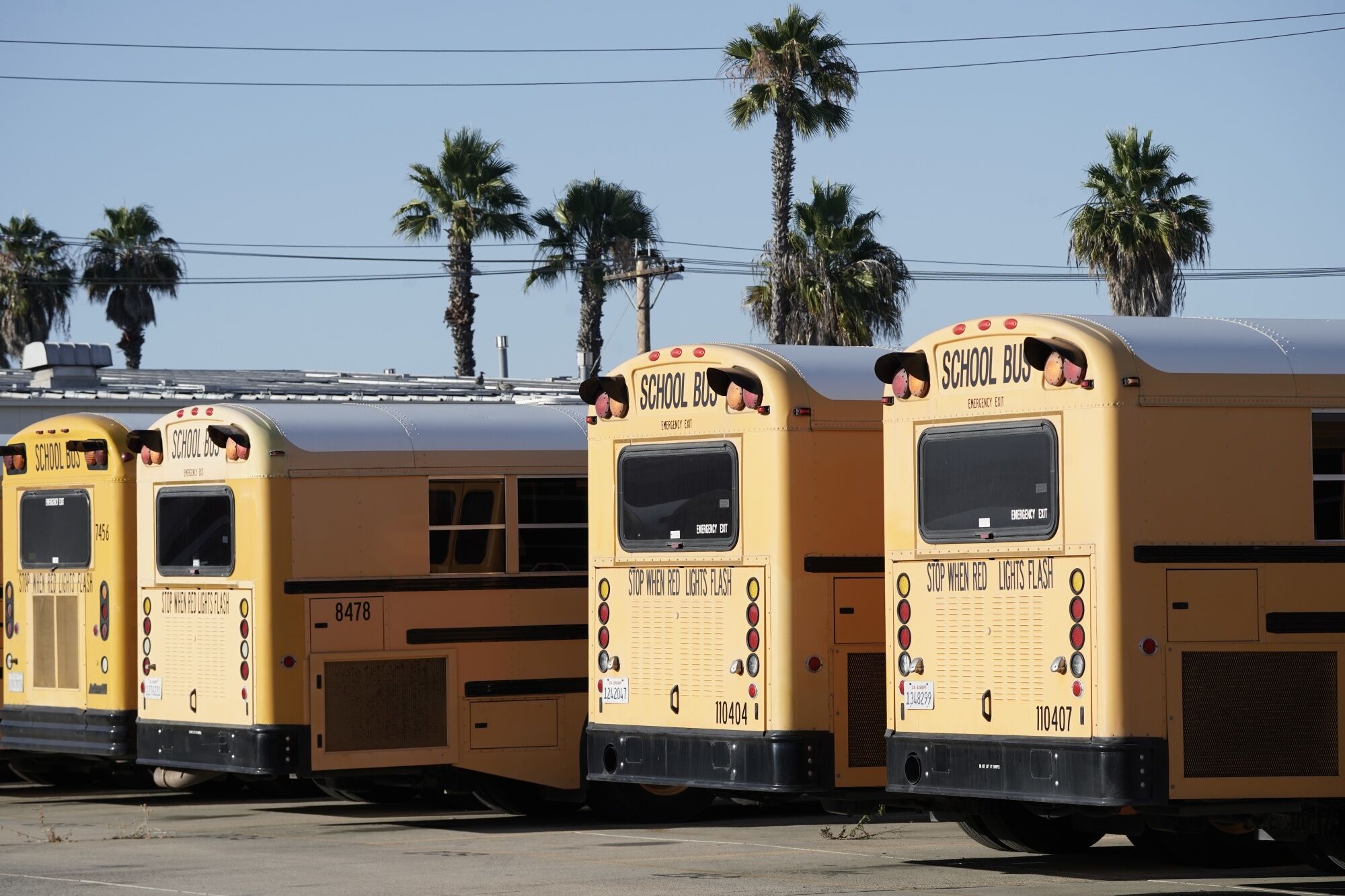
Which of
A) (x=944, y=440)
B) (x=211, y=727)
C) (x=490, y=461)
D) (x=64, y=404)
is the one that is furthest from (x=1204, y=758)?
(x=64, y=404)

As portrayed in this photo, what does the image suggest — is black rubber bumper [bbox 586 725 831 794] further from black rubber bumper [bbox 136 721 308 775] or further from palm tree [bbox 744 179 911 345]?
palm tree [bbox 744 179 911 345]

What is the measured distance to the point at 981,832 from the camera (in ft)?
40.3

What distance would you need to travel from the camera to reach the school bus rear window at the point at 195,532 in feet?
47.2

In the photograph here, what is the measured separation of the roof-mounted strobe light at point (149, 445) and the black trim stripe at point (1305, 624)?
775 cm

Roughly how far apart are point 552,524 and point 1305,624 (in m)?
5.77

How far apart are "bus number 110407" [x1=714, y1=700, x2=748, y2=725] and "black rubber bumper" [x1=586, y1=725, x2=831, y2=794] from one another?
0.26 feet

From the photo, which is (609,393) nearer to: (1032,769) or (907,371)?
(907,371)

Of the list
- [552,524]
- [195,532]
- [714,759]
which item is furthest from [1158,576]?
[195,532]

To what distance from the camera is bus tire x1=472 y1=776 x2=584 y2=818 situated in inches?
586

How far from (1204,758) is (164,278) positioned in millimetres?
43233

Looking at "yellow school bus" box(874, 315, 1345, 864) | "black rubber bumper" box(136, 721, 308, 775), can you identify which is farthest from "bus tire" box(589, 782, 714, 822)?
"yellow school bus" box(874, 315, 1345, 864)

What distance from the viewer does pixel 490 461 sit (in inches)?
574

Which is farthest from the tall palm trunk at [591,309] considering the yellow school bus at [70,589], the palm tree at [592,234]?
the yellow school bus at [70,589]

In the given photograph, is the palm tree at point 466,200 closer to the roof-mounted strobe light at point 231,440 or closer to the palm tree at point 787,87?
the palm tree at point 787,87
